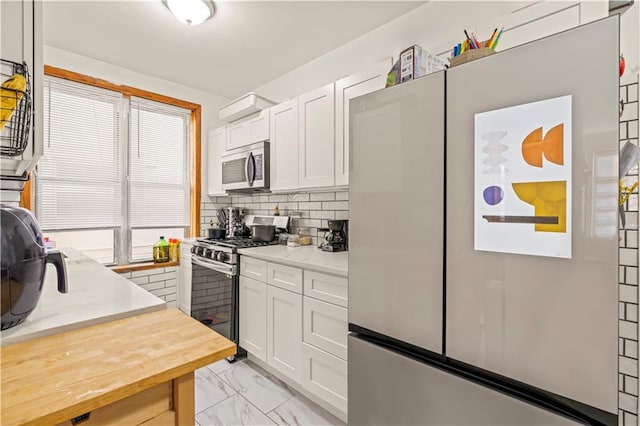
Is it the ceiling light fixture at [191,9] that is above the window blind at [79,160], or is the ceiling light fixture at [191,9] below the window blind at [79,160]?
above

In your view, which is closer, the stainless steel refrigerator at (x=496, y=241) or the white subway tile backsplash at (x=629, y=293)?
the stainless steel refrigerator at (x=496, y=241)

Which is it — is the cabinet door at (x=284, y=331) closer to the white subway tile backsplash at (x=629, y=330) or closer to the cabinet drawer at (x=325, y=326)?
the cabinet drawer at (x=325, y=326)

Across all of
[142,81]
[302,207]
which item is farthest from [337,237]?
[142,81]

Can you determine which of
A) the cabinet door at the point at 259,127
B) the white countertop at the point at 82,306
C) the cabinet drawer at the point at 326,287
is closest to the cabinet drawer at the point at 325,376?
the cabinet drawer at the point at 326,287

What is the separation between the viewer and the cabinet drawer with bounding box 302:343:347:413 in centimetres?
173

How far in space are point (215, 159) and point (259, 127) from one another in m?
0.90

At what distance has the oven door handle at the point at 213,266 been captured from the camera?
2535mm

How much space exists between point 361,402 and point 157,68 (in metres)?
3.38

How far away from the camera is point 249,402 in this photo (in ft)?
6.60

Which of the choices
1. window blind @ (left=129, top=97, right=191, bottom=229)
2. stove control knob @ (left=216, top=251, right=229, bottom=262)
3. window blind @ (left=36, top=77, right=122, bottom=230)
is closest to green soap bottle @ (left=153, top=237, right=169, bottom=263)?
window blind @ (left=129, top=97, right=191, bottom=229)

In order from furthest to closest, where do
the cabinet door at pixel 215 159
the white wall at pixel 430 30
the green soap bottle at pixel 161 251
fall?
the cabinet door at pixel 215 159
the green soap bottle at pixel 161 251
the white wall at pixel 430 30

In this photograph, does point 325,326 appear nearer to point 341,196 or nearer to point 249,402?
point 249,402

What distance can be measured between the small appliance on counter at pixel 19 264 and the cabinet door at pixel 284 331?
1.36 metres

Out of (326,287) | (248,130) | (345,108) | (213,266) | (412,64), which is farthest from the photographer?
(248,130)
